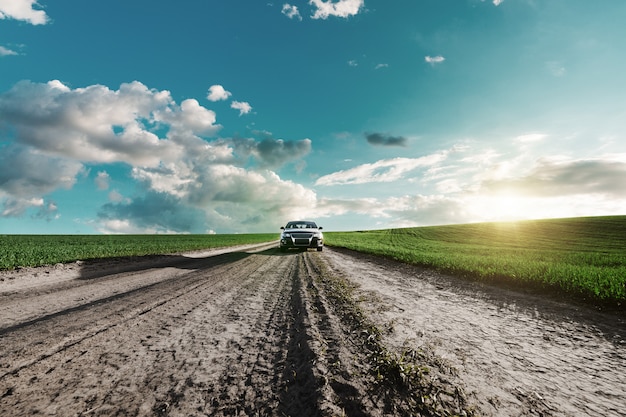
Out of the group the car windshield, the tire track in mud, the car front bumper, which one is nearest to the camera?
the tire track in mud

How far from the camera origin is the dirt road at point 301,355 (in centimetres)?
255

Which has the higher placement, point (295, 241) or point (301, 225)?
point (301, 225)

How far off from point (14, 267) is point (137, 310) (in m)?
10.5

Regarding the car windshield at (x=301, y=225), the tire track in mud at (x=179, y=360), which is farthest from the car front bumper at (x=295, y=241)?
the tire track in mud at (x=179, y=360)

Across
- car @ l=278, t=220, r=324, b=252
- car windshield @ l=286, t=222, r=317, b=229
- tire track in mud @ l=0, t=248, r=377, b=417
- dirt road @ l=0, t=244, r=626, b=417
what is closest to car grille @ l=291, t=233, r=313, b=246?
car @ l=278, t=220, r=324, b=252

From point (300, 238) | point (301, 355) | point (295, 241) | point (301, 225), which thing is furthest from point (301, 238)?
point (301, 355)

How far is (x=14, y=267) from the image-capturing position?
11.8 meters

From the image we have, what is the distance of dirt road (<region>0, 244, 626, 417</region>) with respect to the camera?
255cm

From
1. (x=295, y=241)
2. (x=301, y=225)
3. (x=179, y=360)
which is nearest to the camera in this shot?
(x=179, y=360)

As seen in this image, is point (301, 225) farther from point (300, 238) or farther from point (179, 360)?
point (179, 360)

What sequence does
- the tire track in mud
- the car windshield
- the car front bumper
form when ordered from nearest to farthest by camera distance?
the tire track in mud → the car front bumper → the car windshield

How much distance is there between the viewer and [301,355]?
3.44 m

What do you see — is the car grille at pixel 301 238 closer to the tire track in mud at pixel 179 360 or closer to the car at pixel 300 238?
the car at pixel 300 238

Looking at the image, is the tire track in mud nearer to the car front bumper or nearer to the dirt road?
the dirt road
